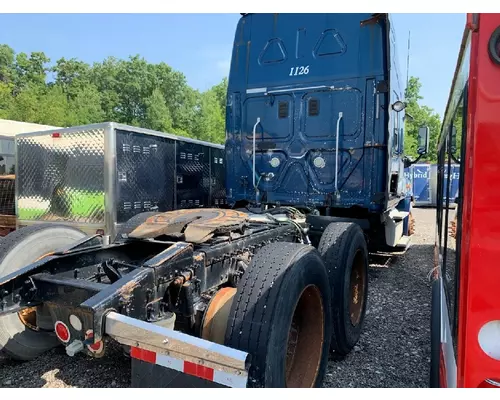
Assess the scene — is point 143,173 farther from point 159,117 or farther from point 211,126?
point 159,117

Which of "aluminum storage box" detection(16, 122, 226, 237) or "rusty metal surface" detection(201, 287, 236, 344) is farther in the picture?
"aluminum storage box" detection(16, 122, 226, 237)

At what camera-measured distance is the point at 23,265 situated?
125 inches

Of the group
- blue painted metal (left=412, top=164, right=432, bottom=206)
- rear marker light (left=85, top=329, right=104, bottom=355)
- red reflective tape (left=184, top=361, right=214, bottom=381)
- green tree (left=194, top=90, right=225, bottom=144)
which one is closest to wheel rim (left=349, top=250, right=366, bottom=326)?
red reflective tape (left=184, top=361, right=214, bottom=381)

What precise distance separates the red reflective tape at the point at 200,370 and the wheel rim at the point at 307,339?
1120mm

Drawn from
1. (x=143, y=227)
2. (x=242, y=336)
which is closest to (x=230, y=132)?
(x=143, y=227)

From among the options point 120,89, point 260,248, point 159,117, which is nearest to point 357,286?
point 260,248

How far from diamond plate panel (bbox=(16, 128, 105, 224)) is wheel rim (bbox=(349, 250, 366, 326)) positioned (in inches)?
139

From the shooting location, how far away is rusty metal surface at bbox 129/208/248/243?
2.89 meters

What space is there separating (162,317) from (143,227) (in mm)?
1114

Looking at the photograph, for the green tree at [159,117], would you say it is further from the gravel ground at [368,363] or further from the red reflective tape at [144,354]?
the red reflective tape at [144,354]

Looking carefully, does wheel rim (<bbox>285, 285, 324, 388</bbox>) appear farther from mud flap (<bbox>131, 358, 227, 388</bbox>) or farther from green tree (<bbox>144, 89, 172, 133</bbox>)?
green tree (<bbox>144, 89, 172, 133</bbox>)

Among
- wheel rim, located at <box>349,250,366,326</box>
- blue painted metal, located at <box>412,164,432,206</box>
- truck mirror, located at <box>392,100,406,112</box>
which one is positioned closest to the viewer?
wheel rim, located at <box>349,250,366,326</box>

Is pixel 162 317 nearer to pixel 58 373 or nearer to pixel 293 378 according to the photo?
pixel 293 378

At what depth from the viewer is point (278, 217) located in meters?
4.27
